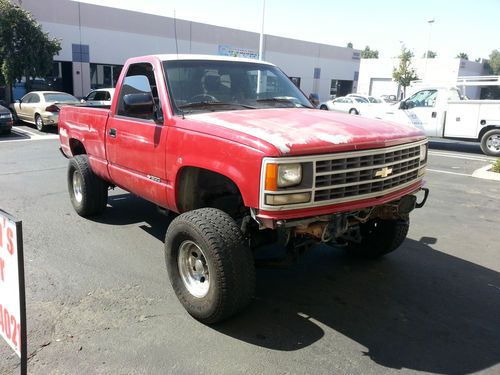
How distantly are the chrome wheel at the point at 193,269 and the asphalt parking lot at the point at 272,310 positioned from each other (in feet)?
0.77

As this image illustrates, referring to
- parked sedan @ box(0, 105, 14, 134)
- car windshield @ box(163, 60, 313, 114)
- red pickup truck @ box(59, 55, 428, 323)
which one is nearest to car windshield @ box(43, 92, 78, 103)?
parked sedan @ box(0, 105, 14, 134)

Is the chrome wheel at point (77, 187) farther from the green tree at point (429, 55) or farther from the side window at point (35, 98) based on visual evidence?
the green tree at point (429, 55)

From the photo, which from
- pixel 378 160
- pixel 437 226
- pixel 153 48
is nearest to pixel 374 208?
pixel 378 160

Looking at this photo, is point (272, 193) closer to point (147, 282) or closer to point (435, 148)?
point (147, 282)

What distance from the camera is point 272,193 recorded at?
9.89 ft

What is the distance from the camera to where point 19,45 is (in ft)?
66.8

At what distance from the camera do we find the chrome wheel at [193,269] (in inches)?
145

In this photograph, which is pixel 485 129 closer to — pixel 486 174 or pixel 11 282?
pixel 486 174

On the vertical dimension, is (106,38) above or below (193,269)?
above

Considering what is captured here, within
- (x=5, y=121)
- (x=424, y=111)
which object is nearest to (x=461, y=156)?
(x=424, y=111)

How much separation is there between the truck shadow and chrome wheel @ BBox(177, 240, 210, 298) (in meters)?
0.37

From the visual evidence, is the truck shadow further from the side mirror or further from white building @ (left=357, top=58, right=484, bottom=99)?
white building @ (left=357, top=58, right=484, bottom=99)

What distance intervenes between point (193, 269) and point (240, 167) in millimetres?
1118

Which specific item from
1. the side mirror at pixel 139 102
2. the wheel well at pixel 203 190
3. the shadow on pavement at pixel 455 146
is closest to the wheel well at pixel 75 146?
the side mirror at pixel 139 102
